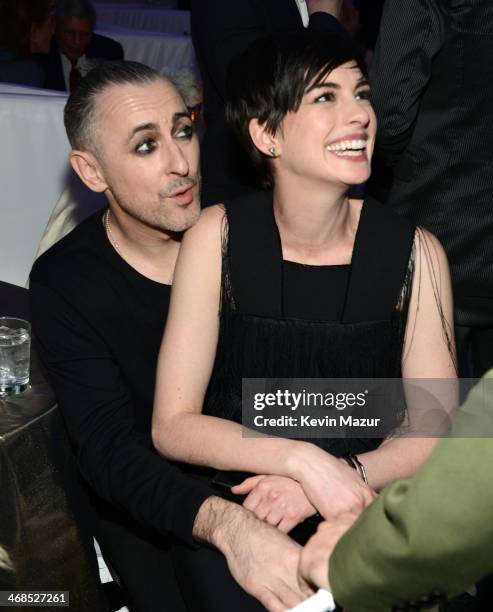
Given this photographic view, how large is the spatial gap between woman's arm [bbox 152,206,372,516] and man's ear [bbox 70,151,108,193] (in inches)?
10.2

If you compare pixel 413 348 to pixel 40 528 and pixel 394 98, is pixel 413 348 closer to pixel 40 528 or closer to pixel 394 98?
pixel 394 98

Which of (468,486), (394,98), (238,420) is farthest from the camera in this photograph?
(394,98)

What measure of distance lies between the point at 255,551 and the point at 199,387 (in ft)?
1.35

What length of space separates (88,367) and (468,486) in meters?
1.00

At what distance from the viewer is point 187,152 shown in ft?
6.49

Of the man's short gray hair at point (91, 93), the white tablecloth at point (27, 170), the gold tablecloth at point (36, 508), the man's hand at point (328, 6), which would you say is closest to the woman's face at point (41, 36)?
the white tablecloth at point (27, 170)

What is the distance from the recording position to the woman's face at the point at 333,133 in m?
1.81

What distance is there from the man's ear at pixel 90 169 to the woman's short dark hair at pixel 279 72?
0.33 meters

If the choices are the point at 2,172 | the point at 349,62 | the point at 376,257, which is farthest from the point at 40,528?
the point at 2,172

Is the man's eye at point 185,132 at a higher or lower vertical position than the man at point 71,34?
higher

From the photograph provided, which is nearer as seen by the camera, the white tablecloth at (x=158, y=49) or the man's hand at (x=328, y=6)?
the man's hand at (x=328, y=6)

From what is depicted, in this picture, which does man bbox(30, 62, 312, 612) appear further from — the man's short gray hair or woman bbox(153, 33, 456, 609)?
woman bbox(153, 33, 456, 609)

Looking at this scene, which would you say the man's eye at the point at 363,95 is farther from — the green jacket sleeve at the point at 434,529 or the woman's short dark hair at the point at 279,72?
the green jacket sleeve at the point at 434,529

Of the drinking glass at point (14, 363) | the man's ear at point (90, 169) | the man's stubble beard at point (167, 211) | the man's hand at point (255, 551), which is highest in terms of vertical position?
the man's ear at point (90, 169)
